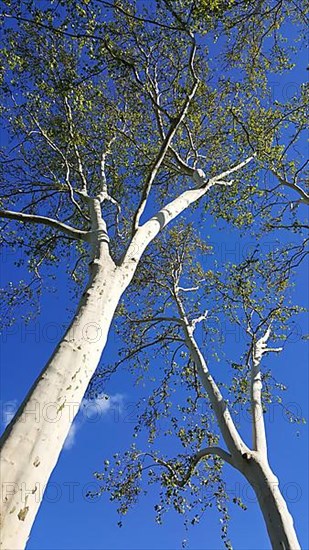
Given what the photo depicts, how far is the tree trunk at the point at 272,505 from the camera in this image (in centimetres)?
519

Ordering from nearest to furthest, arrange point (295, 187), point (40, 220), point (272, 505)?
point (272, 505) < point (40, 220) < point (295, 187)

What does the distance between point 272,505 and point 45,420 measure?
153 inches

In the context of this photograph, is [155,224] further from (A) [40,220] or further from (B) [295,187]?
(B) [295,187]

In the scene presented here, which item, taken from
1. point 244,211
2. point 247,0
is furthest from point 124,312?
point 247,0

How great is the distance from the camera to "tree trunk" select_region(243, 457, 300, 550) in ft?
17.0

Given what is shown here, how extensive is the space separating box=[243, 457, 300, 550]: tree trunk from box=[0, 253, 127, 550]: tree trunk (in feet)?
11.0

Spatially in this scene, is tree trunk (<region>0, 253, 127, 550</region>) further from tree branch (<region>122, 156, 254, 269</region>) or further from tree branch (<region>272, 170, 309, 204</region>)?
tree branch (<region>272, 170, 309, 204</region>)

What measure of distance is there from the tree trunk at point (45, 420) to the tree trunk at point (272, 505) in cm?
335

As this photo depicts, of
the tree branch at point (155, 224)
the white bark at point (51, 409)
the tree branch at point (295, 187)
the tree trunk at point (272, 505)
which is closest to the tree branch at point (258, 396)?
the tree trunk at point (272, 505)

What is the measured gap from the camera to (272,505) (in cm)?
549

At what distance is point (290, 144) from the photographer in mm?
9336

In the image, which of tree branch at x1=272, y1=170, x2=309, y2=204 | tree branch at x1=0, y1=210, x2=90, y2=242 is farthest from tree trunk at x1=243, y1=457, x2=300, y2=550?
tree branch at x1=272, y1=170, x2=309, y2=204

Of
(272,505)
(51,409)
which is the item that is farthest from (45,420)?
(272,505)

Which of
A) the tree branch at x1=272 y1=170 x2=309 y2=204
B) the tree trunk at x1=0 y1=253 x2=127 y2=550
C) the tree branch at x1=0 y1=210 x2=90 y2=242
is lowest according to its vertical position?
the tree trunk at x1=0 y1=253 x2=127 y2=550
